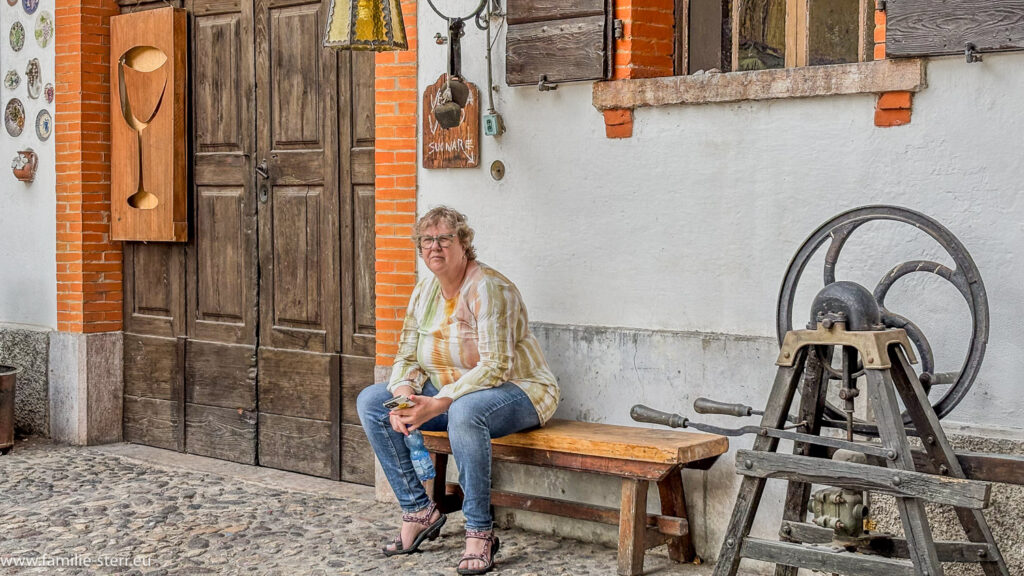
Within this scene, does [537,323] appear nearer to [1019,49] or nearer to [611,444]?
[611,444]

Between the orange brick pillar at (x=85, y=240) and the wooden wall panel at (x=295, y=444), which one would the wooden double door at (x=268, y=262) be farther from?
the orange brick pillar at (x=85, y=240)

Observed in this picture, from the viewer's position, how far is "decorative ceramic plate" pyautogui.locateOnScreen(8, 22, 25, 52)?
24.7 feet

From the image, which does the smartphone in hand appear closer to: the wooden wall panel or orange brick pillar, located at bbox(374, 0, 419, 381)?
orange brick pillar, located at bbox(374, 0, 419, 381)

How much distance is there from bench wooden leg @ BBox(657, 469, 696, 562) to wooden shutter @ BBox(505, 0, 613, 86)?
164 cm

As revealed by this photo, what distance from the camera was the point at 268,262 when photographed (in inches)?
258

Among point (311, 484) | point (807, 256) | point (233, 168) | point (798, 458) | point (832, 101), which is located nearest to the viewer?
point (798, 458)

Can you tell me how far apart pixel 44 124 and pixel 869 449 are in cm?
566

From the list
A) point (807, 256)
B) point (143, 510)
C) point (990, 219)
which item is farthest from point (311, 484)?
point (990, 219)

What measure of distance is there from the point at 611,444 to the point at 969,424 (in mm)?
1254

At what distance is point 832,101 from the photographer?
4.39m

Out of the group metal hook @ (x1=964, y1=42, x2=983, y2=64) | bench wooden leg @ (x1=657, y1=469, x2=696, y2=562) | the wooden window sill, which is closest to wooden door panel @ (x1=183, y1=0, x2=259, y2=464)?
the wooden window sill

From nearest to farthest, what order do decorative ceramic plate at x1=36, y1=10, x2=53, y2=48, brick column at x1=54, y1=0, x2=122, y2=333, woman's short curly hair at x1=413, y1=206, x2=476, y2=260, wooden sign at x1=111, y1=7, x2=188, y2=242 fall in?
1. woman's short curly hair at x1=413, y1=206, x2=476, y2=260
2. wooden sign at x1=111, y1=7, x2=188, y2=242
3. brick column at x1=54, y1=0, x2=122, y2=333
4. decorative ceramic plate at x1=36, y1=10, x2=53, y2=48

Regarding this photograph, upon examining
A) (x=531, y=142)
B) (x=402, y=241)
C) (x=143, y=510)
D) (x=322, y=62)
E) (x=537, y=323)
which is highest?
(x=322, y=62)

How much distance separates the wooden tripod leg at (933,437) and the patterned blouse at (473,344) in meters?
1.61
